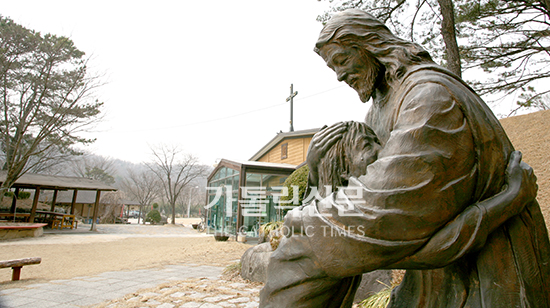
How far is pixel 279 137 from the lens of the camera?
18391 millimetres

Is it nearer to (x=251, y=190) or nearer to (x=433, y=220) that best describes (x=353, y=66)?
(x=433, y=220)

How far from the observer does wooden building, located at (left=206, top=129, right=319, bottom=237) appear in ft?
45.8

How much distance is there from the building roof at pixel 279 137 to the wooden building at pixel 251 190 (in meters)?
0.05

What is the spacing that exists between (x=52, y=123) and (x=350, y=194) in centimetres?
1745

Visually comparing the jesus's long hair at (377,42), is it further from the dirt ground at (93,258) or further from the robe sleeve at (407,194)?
the dirt ground at (93,258)

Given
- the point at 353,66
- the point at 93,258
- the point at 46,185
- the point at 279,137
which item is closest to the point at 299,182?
the point at 93,258

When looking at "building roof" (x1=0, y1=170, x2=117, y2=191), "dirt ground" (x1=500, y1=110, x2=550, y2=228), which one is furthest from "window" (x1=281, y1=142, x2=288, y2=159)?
"building roof" (x1=0, y1=170, x2=117, y2=191)

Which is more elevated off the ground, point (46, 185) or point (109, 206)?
point (46, 185)

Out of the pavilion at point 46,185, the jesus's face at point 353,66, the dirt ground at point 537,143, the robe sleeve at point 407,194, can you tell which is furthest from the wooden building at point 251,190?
the robe sleeve at point 407,194

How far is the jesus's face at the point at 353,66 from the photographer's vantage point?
4.24ft

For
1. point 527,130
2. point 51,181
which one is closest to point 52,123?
point 51,181

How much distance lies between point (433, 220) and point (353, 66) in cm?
70

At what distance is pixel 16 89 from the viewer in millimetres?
14977

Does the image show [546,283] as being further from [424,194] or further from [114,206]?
[114,206]
